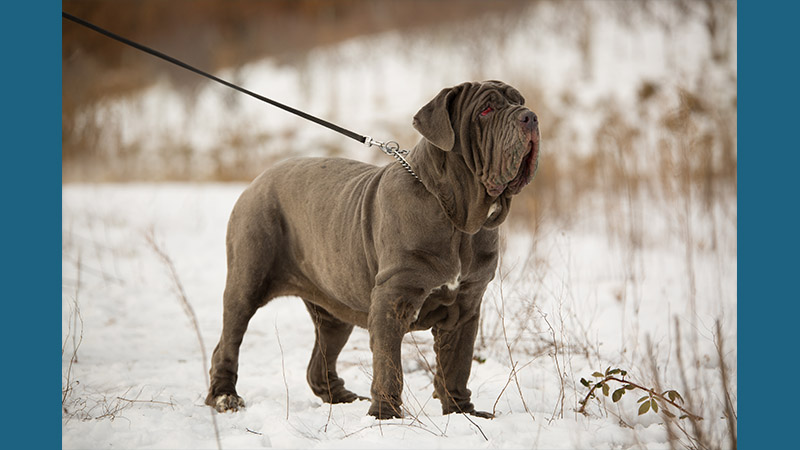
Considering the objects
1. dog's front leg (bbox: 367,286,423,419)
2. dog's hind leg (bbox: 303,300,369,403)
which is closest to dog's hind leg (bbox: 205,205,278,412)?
dog's hind leg (bbox: 303,300,369,403)

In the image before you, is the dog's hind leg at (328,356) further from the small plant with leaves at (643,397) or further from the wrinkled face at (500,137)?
the wrinkled face at (500,137)

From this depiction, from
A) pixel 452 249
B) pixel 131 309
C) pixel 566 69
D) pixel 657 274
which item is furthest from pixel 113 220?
pixel 566 69

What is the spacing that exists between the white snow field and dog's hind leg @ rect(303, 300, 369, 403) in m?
0.13

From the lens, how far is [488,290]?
18.7 feet

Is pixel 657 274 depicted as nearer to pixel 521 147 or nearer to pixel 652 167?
pixel 652 167

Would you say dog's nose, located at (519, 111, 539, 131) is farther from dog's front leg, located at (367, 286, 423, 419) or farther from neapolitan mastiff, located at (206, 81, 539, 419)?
dog's front leg, located at (367, 286, 423, 419)

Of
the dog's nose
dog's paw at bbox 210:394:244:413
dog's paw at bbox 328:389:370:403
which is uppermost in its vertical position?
the dog's nose

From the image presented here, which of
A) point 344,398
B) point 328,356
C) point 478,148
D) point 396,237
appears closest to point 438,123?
point 478,148

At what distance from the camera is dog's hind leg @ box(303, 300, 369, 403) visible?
4043 mm

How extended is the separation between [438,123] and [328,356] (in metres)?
1.83

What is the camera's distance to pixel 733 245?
24.2 ft

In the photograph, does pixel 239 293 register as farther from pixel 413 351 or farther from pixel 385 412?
pixel 413 351

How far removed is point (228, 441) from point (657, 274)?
18.9 feet

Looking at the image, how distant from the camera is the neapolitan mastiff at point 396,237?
114 inches
